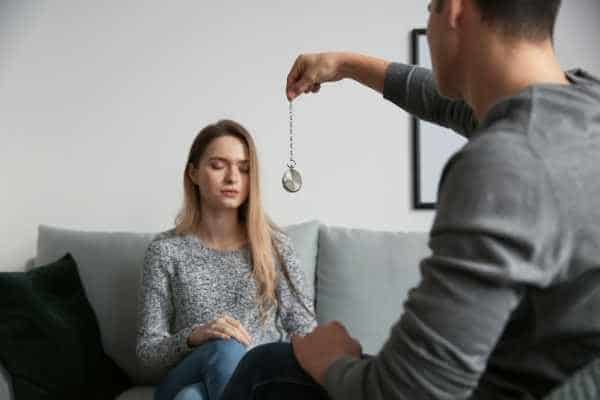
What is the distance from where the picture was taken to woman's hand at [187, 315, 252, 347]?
1549 mm

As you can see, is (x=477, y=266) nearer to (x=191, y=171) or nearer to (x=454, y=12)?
(x=454, y=12)

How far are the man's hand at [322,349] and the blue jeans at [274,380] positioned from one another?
0.02m

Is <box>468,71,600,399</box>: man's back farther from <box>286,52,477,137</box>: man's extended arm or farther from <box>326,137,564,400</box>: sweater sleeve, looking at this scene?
<box>286,52,477,137</box>: man's extended arm

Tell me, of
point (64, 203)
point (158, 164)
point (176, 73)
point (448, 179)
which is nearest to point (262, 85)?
point (176, 73)

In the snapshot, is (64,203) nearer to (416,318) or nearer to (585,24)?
(416,318)

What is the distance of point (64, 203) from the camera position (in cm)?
226

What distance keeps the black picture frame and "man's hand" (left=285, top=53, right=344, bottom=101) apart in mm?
1031

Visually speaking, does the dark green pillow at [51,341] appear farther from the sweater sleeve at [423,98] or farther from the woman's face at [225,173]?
the sweater sleeve at [423,98]

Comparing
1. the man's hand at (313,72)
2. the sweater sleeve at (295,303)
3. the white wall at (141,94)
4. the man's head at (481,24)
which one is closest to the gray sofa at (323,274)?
the sweater sleeve at (295,303)

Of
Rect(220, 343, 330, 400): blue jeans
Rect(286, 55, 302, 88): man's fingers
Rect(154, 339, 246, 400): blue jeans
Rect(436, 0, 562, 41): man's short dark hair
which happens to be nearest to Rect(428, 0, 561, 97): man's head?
Rect(436, 0, 562, 41): man's short dark hair

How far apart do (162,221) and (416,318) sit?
5.87ft

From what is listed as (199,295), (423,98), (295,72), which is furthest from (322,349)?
(199,295)

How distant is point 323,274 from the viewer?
6.59 feet

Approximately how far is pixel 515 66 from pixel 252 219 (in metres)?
1.27
